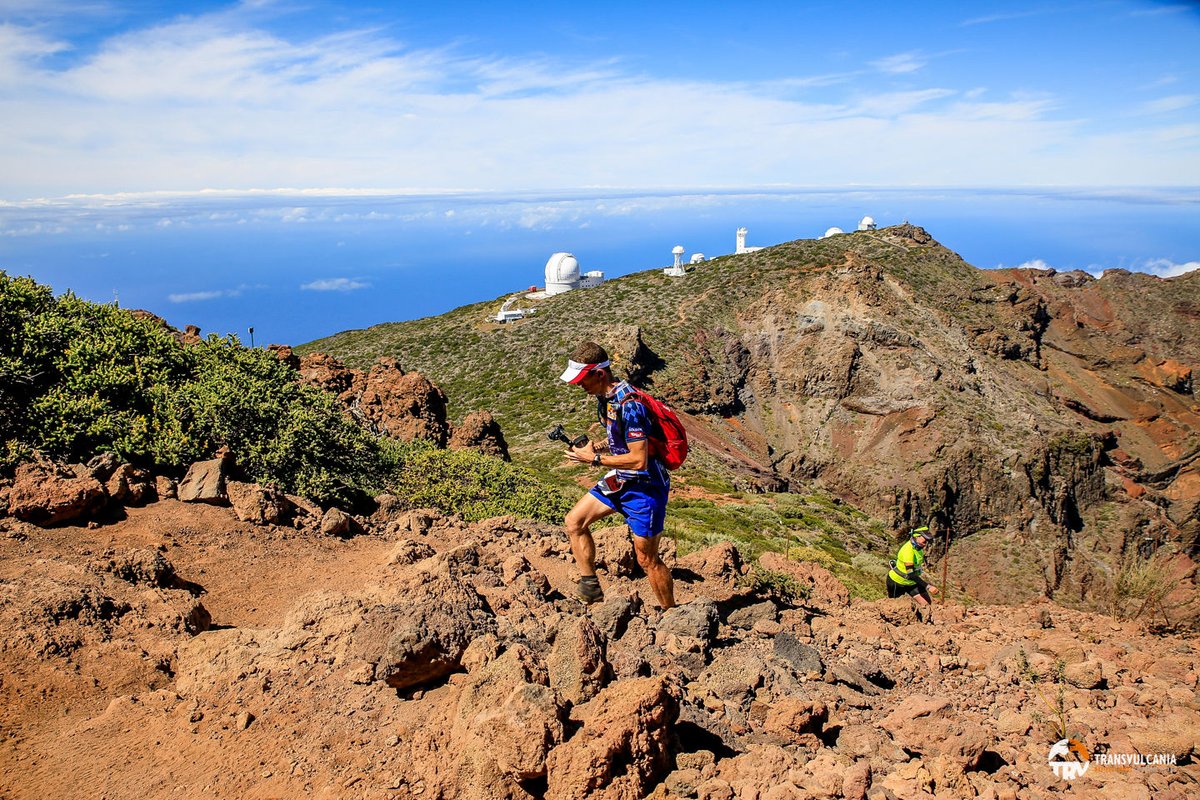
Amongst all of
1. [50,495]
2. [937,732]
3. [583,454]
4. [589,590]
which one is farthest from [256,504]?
[937,732]

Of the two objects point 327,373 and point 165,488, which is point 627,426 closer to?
point 165,488

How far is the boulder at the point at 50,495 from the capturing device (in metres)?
6.18

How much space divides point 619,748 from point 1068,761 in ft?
9.00

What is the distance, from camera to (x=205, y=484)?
7445mm

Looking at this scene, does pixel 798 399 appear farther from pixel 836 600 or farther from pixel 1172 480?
pixel 836 600

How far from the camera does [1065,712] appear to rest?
4930 mm

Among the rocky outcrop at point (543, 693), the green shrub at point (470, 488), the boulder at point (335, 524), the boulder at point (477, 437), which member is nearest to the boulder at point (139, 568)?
the rocky outcrop at point (543, 693)

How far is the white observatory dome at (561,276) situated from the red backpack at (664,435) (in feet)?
149

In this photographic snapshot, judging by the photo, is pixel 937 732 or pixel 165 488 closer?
pixel 937 732

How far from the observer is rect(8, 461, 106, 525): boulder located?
618cm

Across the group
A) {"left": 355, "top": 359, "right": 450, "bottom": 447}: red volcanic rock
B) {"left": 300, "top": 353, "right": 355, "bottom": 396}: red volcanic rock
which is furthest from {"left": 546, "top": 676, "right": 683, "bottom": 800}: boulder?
{"left": 300, "top": 353, "right": 355, "bottom": 396}: red volcanic rock

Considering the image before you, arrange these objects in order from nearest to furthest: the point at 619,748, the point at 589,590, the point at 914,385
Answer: the point at 619,748 < the point at 589,590 < the point at 914,385

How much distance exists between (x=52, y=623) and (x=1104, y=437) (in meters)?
40.1

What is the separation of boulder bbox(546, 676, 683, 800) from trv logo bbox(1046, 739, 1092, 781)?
225 cm
